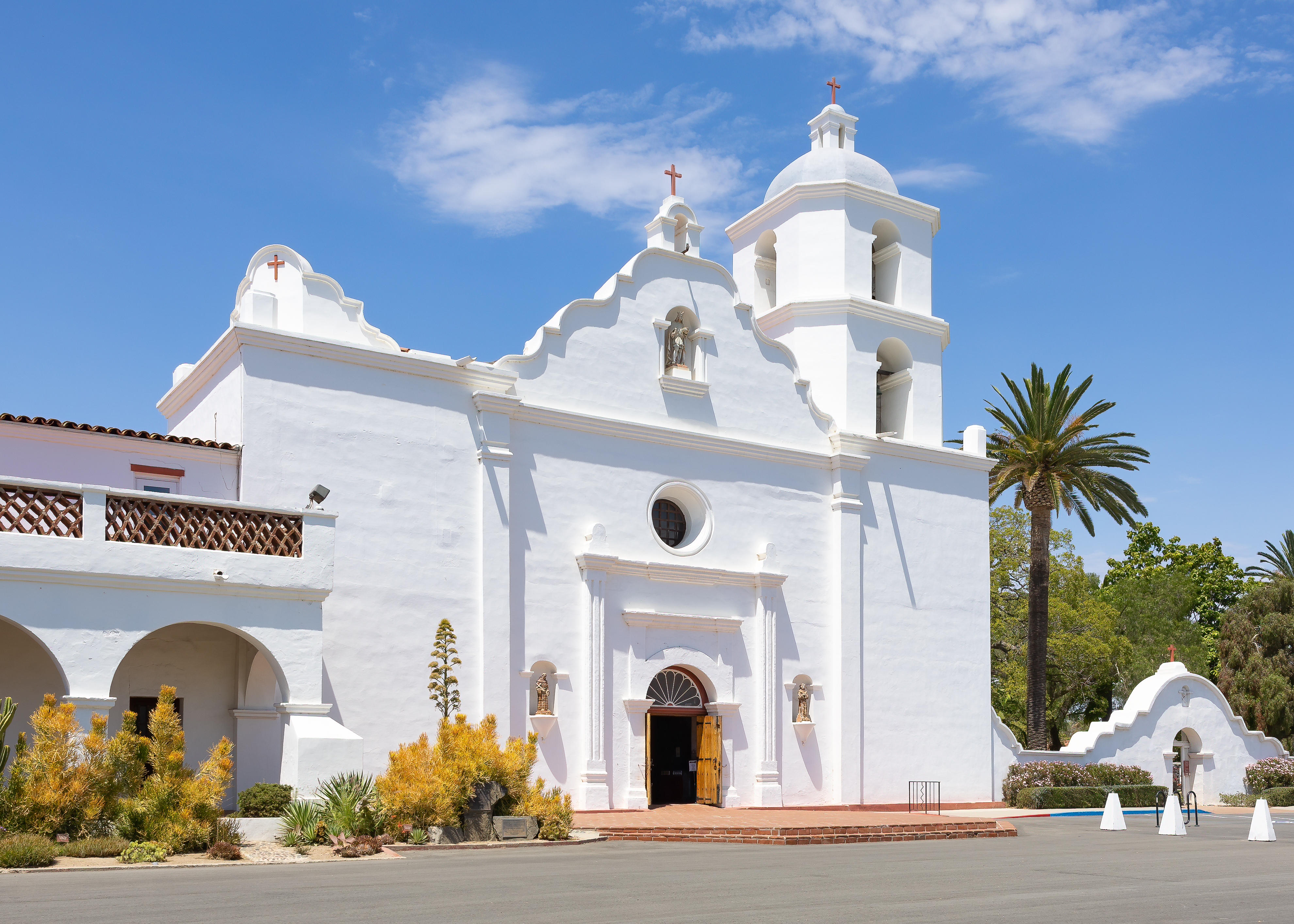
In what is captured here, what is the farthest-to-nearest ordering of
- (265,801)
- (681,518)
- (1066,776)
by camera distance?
(1066,776), (681,518), (265,801)

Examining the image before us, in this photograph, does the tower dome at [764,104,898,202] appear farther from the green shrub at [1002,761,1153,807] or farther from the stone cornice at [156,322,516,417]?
the green shrub at [1002,761,1153,807]

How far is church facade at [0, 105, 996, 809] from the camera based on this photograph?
18.2 metres

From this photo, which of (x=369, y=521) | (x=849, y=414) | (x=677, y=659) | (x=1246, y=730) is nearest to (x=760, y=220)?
(x=849, y=414)

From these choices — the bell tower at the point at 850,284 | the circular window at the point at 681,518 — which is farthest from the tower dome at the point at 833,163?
the circular window at the point at 681,518

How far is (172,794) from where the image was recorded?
15328 millimetres

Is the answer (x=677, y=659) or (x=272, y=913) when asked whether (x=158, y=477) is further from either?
(x=272, y=913)

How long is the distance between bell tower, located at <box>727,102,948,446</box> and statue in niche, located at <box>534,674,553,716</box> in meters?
9.72

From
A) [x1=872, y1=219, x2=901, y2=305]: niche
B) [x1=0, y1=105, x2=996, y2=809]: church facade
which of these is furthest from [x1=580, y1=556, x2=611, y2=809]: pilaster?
[x1=872, y1=219, x2=901, y2=305]: niche

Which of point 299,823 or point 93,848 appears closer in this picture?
point 93,848

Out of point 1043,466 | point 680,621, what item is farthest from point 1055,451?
point 680,621

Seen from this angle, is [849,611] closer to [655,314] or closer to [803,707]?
[803,707]

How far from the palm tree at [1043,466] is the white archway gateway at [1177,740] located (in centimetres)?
266

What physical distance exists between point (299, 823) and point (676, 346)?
13.2 m

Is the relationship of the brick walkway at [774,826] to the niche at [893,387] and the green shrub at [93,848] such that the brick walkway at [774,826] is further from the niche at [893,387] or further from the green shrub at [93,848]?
the niche at [893,387]
